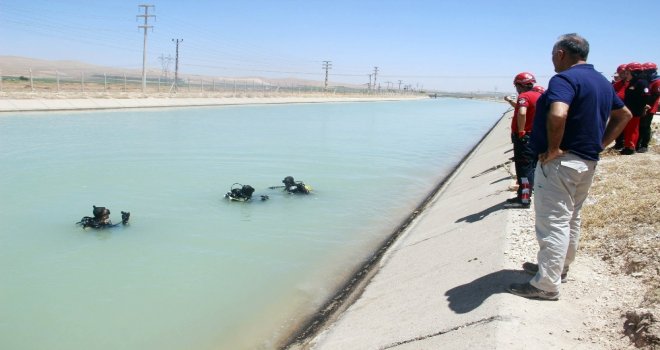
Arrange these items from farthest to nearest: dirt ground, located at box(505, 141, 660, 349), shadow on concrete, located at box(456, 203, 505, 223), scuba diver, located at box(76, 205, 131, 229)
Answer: scuba diver, located at box(76, 205, 131, 229), shadow on concrete, located at box(456, 203, 505, 223), dirt ground, located at box(505, 141, 660, 349)

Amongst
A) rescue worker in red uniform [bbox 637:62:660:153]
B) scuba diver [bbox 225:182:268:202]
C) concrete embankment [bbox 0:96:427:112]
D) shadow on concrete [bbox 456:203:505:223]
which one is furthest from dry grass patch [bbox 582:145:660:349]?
concrete embankment [bbox 0:96:427:112]

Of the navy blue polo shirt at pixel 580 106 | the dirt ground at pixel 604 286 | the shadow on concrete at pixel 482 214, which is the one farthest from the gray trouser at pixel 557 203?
the shadow on concrete at pixel 482 214

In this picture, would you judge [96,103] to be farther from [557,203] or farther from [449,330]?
[557,203]

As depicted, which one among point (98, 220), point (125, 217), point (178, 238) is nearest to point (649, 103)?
point (178, 238)

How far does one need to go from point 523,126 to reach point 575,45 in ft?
9.43

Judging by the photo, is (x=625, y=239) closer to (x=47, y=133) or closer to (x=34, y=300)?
(x=34, y=300)

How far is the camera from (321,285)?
22.9ft

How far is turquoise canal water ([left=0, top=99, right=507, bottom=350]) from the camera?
571 centimetres

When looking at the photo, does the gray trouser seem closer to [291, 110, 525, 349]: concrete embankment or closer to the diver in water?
[291, 110, 525, 349]: concrete embankment

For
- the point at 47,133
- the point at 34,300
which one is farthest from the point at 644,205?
the point at 47,133

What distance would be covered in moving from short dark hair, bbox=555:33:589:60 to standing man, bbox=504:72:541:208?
2443mm

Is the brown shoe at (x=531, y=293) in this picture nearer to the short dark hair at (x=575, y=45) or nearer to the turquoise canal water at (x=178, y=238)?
the short dark hair at (x=575, y=45)

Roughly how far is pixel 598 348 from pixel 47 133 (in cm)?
2178

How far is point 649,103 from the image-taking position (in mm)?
10023
